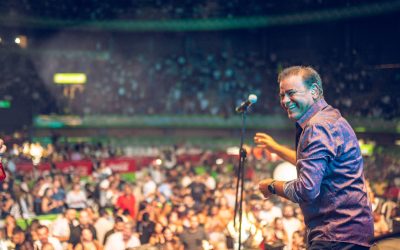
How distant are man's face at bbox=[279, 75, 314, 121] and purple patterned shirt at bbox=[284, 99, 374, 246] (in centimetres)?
4

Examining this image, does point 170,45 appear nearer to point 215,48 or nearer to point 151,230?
point 215,48

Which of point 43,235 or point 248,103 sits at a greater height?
point 248,103

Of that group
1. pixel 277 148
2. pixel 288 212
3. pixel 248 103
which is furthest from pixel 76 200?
pixel 277 148

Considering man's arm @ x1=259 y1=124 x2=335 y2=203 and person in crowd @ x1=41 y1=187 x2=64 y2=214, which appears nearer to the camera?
man's arm @ x1=259 y1=124 x2=335 y2=203

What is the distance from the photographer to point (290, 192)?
2.39 metres

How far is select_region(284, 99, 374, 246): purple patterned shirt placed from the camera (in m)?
2.31

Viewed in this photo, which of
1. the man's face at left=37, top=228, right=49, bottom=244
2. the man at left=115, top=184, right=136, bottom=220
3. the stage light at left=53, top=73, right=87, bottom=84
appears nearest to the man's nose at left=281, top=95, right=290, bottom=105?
the man's face at left=37, top=228, right=49, bottom=244

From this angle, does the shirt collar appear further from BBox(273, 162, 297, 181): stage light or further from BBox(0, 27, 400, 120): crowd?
BBox(0, 27, 400, 120): crowd

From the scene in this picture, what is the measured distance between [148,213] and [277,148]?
519 centimetres

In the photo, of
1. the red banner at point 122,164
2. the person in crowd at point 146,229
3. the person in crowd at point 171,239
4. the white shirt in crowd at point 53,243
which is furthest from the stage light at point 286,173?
the red banner at point 122,164

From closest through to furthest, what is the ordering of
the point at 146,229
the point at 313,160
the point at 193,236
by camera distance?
the point at 313,160, the point at 193,236, the point at 146,229

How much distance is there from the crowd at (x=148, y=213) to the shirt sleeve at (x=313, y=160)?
187cm

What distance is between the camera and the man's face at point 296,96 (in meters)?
2.47

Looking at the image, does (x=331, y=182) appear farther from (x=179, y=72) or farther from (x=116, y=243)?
(x=179, y=72)
